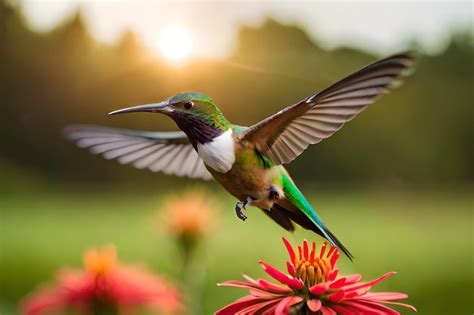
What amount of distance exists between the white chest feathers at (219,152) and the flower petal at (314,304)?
0.64ft

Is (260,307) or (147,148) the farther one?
(147,148)

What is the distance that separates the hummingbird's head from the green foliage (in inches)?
206

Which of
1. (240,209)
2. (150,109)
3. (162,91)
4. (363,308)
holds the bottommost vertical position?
(363,308)

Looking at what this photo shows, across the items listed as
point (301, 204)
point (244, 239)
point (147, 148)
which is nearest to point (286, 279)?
point (301, 204)

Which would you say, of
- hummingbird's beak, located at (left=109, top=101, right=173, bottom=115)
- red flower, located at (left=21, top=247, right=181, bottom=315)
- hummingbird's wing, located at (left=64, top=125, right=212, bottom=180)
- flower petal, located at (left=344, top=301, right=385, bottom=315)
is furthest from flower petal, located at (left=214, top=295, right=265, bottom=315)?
red flower, located at (left=21, top=247, right=181, bottom=315)

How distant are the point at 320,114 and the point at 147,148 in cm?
36

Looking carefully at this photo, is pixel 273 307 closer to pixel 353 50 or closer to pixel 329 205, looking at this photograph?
pixel 353 50

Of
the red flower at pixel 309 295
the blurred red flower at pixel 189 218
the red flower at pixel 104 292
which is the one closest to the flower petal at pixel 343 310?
the red flower at pixel 309 295

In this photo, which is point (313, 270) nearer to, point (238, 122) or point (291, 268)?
point (291, 268)

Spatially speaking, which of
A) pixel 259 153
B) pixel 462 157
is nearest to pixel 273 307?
pixel 259 153

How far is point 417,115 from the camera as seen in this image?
865cm

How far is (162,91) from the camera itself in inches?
268

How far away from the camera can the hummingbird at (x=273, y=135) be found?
2.62ft

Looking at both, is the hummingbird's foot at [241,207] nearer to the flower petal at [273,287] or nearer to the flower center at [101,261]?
the flower petal at [273,287]
